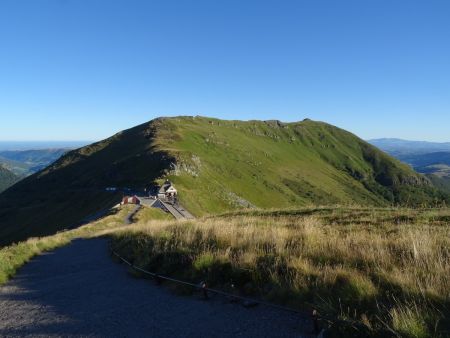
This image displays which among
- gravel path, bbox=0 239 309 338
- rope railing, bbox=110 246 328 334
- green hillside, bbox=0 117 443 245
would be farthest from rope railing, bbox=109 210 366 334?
green hillside, bbox=0 117 443 245

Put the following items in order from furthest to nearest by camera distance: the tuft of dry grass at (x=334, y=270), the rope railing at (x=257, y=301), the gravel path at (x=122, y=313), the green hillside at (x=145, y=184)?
the green hillside at (x=145, y=184) < the gravel path at (x=122, y=313) < the rope railing at (x=257, y=301) < the tuft of dry grass at (x=334, y=270)

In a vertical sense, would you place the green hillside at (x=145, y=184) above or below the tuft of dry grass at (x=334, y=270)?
below

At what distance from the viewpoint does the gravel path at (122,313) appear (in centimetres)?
720

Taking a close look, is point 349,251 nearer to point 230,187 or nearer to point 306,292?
point 306,292

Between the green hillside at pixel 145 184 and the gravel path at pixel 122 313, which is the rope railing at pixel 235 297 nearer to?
the gravel path at pixel 122 313

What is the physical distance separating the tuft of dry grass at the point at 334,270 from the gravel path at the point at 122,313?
67cm

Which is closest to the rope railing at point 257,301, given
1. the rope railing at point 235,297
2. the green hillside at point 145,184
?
the rope railing at point 235,297

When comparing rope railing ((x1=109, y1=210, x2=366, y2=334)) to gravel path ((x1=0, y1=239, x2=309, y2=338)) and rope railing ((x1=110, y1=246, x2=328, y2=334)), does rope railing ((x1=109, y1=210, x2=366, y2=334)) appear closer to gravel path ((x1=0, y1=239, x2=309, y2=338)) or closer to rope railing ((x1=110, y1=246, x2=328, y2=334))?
rope railing ((x1=110, y1=246, x2=328, y2=334))

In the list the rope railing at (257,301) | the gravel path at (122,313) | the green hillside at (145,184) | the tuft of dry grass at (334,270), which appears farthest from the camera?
the green hillside at (145,184)

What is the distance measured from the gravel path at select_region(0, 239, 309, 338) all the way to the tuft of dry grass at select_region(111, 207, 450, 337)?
0.67 meters

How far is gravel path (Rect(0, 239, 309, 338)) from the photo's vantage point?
720cm

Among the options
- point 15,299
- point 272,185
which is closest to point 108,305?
point 15,299

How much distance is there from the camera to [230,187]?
497 feet

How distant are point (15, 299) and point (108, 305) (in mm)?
3642
